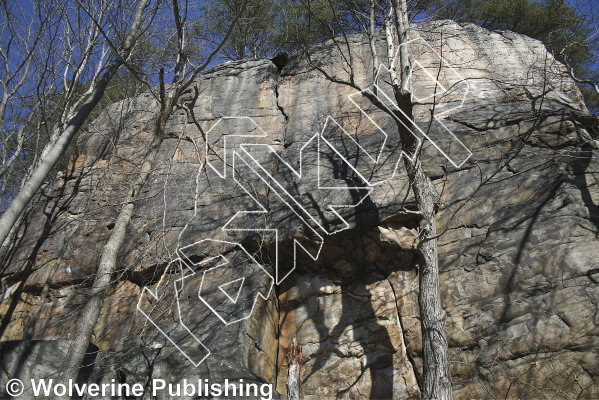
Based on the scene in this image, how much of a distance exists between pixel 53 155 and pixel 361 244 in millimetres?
3781

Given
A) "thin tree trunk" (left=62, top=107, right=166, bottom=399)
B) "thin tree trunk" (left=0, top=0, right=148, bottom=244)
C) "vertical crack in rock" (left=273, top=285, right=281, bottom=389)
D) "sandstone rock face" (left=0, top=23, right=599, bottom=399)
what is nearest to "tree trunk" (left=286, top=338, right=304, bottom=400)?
"sandstone rock face" (left=0, top=23, right=599, bottom=399)

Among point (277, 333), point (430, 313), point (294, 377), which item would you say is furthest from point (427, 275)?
point (277, 333)

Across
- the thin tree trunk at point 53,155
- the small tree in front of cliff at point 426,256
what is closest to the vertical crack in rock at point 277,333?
the small tree in front of cliff at point 426,256

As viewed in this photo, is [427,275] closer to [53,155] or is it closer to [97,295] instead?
[97,295]

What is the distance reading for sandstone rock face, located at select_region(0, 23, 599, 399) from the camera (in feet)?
14.3

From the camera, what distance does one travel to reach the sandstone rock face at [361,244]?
4.37 m

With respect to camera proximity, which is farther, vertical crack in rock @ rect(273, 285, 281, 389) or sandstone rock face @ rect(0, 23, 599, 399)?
vertical crack in rock @ rect(273, 285, 281, 389)

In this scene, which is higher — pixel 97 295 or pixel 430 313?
pixel 97 295

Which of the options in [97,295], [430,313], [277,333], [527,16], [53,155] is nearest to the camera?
[97,295]

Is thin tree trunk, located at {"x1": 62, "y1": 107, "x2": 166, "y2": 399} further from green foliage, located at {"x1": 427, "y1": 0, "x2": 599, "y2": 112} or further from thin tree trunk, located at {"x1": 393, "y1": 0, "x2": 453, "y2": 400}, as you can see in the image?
green foliage, located at {"x1": 427, "y1": 0, "x2": 599, "y2": 112}

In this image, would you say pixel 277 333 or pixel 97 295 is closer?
pixel 97 295

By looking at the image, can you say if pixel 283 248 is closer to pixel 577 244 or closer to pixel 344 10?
pixel 577 244

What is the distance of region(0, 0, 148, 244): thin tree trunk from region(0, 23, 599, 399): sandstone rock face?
1265mm

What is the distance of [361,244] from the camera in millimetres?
5430
